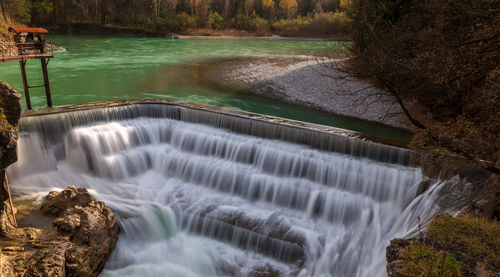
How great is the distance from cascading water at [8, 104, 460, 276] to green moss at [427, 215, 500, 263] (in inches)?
102

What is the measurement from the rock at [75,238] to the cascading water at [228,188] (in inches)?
26.7

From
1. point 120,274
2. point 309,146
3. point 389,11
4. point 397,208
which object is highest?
point 389,11

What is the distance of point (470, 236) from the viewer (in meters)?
6.69

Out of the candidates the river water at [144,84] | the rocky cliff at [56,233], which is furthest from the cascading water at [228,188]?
the river water at [144,84]

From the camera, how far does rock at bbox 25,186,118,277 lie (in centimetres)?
761

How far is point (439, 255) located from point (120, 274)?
7.62 metres

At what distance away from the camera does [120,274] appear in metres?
9.33

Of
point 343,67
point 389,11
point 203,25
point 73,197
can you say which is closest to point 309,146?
point 73,197

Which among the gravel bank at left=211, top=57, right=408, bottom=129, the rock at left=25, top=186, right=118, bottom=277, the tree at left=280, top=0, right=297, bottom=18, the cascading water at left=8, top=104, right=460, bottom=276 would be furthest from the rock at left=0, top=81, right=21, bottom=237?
the tree at left=280, top=0, right=297, bottom=18

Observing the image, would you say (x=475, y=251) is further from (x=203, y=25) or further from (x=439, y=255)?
(x=203, y=25)

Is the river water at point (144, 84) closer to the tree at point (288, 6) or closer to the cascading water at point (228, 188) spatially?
the cascading water at point (228, 188)

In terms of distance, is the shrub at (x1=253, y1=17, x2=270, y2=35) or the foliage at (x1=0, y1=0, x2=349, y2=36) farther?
the shrub at (x1=253, y1=17, x2=270, y2=35)

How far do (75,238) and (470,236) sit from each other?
8702 millimetres

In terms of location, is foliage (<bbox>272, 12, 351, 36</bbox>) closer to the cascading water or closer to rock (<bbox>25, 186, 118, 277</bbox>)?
the cascading water
